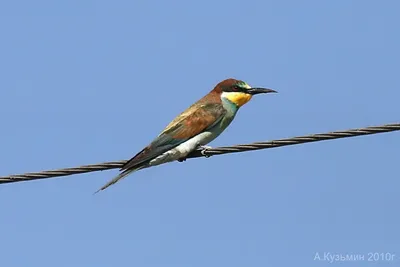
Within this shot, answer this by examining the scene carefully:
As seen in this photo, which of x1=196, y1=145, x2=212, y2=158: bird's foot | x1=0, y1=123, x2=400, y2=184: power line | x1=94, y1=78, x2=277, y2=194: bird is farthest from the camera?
x1=196, y1=145, x2=212, y2=158: bird's foot

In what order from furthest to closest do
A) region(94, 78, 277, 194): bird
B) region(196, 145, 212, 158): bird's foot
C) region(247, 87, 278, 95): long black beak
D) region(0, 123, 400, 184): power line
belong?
region(247, 87, 278, 95): long black beak → region(196, 145, 212, 158): bird's foot → region(94, 78, 277, 194): bird → region(0, 123, 400, 184): power line

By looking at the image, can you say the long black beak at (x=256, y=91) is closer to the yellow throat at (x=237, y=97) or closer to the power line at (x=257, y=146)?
the yellow throat at (x=237, y=97)

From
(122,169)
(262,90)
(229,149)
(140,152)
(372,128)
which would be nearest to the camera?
(372,128)

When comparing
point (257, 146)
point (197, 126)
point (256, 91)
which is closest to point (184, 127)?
point (197, 126)

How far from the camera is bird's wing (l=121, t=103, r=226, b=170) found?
241 inches

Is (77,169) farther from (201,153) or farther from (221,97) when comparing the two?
(221,97)

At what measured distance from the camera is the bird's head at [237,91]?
6996 mm

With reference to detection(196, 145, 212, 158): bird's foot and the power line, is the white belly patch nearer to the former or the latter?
detection(196, 145, 212, 158): bird's foot

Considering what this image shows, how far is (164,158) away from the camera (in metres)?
6.21

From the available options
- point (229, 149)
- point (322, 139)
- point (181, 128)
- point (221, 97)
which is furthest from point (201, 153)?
point (322, 139)

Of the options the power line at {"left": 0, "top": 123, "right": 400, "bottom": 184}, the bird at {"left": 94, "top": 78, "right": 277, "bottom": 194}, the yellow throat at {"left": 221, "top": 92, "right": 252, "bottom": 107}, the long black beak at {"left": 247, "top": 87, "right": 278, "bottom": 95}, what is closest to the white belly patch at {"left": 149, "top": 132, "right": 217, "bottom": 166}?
the bird at {"left": 94, "top": 78, "right": 277, "bottom": 194}

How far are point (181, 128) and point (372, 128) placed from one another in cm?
219

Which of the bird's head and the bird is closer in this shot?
the bird

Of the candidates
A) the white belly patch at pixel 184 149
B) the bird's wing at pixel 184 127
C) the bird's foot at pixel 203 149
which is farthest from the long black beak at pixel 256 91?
the bird's foot at pixel 203 149
